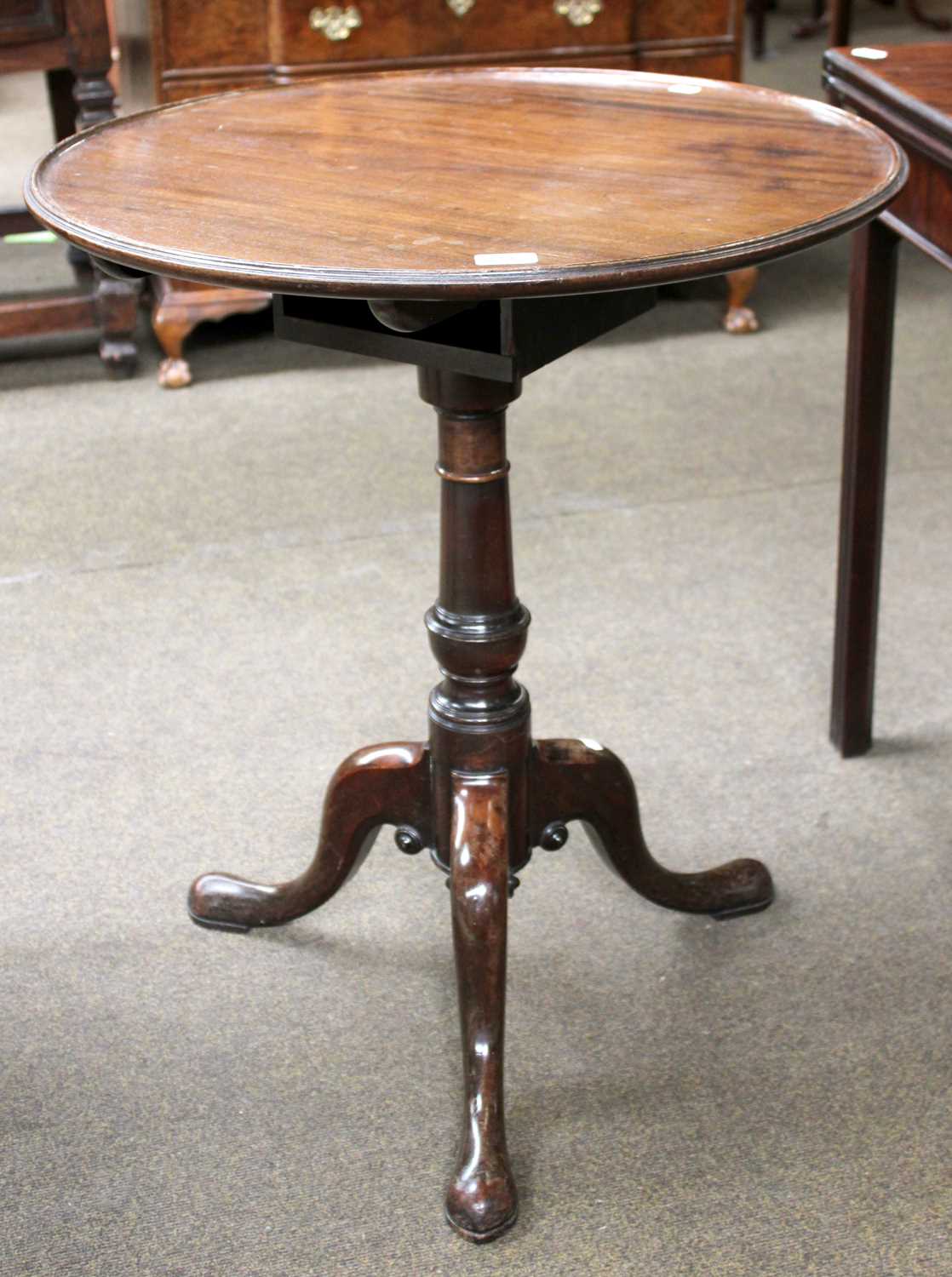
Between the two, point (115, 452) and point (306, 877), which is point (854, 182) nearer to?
point (306, 877)

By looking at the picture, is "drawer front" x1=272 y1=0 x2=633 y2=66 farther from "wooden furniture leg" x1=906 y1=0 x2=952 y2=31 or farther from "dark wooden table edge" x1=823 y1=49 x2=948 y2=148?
"wooden furniture leg" x1=906 y1=0 x2=952 y2=31

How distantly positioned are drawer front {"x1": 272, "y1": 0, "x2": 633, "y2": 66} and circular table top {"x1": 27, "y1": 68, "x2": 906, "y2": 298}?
4.84ft

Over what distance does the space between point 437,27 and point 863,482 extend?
1706 millimetres

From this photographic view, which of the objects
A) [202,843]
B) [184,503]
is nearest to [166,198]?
[202,843]

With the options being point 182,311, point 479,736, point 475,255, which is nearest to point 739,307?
point 182,311

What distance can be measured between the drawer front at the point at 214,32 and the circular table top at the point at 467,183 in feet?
4.90

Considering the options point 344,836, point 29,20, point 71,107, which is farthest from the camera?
point 71,107

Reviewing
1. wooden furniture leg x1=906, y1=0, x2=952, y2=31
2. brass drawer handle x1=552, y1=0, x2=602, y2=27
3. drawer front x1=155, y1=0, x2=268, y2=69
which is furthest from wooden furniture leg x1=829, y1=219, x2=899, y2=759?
wooden furniture leg x1=906, y1=0, x2=952, y2=31

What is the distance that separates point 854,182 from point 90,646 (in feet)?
4.60

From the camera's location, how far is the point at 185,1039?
152cm

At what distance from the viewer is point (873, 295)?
5.81 ft

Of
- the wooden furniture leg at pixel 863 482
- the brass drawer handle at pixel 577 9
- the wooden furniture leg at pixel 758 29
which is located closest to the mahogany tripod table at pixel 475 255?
the wooden furniture leg at pixel 863 482

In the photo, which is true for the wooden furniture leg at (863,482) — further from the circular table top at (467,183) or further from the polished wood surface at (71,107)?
the polished wood surface at (71,107)

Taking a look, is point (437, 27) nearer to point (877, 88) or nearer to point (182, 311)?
point (182, 311)
